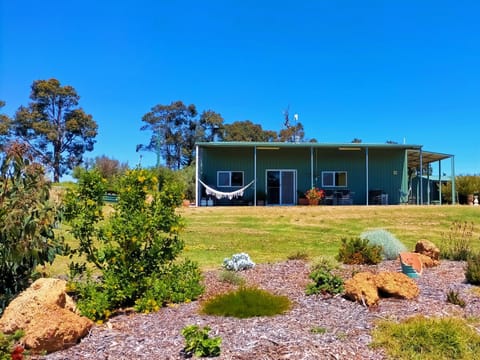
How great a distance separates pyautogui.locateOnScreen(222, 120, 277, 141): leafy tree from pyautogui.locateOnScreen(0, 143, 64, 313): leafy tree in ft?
123

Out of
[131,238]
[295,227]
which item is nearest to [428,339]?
[131,238]

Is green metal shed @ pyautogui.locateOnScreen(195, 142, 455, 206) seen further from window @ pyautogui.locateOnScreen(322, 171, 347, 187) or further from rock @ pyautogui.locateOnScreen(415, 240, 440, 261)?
rock @ pyautogui.locateOnScreen(415, 240, 440, 261)

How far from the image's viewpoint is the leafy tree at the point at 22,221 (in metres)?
3.20

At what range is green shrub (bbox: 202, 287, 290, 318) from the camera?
3.50 m

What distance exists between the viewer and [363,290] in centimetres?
377

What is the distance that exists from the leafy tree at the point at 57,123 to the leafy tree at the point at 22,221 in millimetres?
33784

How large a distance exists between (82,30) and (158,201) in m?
11.6

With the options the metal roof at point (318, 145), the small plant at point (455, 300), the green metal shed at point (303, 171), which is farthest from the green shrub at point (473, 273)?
the green metal shed at point (303, 171)

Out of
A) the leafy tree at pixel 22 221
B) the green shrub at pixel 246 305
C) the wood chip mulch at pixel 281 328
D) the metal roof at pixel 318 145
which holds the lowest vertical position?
the wood chip mulch at pixel 281 328

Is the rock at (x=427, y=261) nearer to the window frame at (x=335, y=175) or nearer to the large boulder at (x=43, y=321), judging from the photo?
the large boulder at (x=43, y=321)

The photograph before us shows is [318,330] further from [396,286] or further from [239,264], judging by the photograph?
[239,264]

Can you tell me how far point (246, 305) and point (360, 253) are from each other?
9.44ft

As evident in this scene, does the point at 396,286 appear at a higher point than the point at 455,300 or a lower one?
higher

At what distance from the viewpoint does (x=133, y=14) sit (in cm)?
1222
